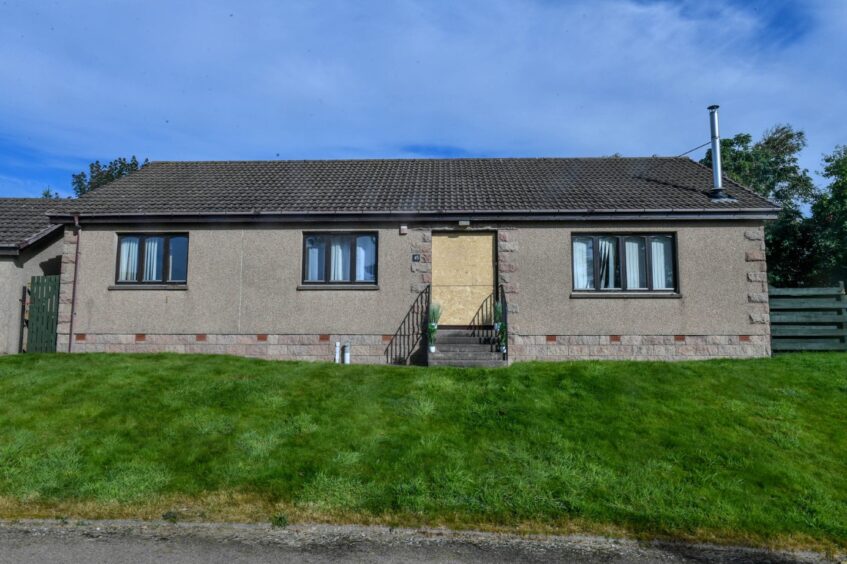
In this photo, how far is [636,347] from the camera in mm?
11719

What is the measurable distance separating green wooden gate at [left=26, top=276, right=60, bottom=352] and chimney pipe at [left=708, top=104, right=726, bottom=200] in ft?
50.1

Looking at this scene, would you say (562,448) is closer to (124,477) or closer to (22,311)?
(124,477)

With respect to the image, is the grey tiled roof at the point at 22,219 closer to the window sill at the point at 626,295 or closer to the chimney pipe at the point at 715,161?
the window sill at the point at 626,295

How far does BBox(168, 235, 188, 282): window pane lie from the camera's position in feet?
40.7

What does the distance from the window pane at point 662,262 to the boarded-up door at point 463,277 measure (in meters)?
3.51

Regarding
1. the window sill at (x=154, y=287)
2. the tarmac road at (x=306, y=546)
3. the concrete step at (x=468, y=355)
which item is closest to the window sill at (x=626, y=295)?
the concrete step at (x=468, y=355)

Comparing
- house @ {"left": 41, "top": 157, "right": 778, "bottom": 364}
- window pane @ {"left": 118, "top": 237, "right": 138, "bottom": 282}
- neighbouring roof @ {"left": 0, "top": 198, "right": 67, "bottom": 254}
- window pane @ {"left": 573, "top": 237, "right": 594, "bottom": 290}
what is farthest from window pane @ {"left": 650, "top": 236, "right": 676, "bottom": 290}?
neighbouring roof @ {"left": 0, "top": 198, "right": 67, "bottom": 254}

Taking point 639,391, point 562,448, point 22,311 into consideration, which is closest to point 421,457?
point 562,448

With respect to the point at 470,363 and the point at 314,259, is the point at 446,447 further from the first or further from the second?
the point at 314,259

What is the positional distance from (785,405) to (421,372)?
5.53 metres

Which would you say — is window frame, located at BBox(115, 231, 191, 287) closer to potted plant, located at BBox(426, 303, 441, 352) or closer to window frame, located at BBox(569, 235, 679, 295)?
potted plant, located at BBox(426, 303, 441, 352)

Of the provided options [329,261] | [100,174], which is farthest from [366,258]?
[100,174]

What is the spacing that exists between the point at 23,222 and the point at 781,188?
97.3ft

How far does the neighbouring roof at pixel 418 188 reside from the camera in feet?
40.3
